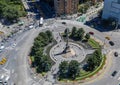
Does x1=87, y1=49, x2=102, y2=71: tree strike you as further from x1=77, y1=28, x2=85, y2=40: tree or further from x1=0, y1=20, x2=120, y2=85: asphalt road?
x1=77, y1=28, x2=85, y2=40: tree

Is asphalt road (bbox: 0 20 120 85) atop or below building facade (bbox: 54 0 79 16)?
below

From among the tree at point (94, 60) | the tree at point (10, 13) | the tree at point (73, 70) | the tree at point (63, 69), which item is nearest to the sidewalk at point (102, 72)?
the tree at point (94, 60)

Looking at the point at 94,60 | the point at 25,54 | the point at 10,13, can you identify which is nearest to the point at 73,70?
the point at 94,60

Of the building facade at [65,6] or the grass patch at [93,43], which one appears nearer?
the grass patch at [93,43]

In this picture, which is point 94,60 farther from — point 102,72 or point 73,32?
point 73,32

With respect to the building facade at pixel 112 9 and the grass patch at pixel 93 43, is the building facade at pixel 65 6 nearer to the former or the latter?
the building facade at pixel 112 9

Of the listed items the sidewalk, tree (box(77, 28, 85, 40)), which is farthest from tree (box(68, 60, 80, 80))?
tree (box(77, 28, 85, 40))
